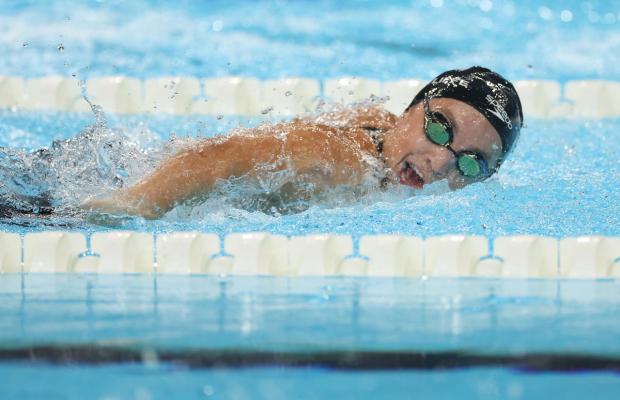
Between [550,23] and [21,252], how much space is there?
558 centimetres

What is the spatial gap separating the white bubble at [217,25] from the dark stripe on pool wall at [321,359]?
226 inches

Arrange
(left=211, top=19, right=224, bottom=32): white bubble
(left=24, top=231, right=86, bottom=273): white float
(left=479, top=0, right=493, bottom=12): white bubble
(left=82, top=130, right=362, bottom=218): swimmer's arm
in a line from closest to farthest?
(left=82, top=130, right=362, bottom=218): swimmer's arm
(left=24, top=231, right=86, bottom=273): white float
(left=211, top=19, right=224, bottom=32): white bubble
(left=479, top=0, right=493, bottom=12): white bubble

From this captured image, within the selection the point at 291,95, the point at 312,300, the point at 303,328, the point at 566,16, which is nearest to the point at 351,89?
the point at 291,95

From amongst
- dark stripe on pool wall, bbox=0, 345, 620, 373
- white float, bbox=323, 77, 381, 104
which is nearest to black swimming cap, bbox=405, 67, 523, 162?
dark stripe on pool wall, bbox=0, 345, 620, 373

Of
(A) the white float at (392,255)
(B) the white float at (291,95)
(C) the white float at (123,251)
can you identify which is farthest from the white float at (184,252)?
(B) the white float at (291,95)

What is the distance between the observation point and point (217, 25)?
716 cm

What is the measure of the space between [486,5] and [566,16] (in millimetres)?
650

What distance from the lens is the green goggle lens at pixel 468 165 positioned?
2.69m

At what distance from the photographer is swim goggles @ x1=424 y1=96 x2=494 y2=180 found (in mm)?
2678

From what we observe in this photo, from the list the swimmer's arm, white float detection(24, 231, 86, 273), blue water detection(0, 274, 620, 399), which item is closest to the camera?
blue water detection(0, 274, 620, 399)

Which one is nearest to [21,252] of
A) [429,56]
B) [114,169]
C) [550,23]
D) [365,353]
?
[114,169]

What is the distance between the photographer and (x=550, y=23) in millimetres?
7387

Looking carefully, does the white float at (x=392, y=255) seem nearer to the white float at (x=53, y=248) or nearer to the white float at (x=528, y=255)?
the white float at (x=528, y=255)

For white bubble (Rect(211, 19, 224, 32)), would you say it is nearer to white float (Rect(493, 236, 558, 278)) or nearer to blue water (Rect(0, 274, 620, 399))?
white float (Rect(493, 236, 558, 278))
